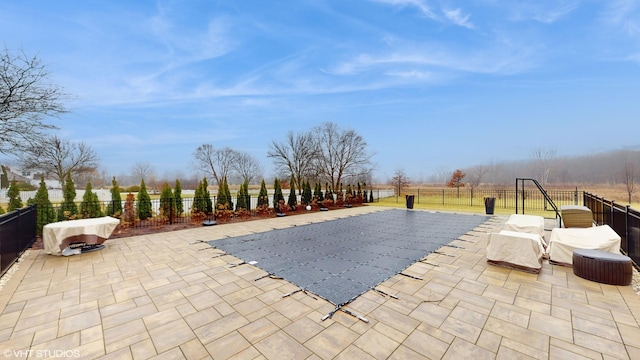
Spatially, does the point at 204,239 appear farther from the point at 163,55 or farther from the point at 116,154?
the point at 116,154

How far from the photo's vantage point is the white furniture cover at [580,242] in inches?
151

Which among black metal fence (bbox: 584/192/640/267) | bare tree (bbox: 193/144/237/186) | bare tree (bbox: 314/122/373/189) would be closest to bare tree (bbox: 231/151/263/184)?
bare tree (bbox: 193/144/237/186)

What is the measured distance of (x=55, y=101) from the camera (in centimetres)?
692

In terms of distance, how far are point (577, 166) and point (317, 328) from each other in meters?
50.0

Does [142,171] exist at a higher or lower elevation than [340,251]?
higher

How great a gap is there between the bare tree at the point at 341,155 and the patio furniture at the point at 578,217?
15.4 metres

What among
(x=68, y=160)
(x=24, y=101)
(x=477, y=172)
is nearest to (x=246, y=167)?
(x=68, y=160)

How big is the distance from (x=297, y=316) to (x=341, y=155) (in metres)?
19.0

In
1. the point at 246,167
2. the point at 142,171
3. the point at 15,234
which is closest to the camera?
the point at 15,234

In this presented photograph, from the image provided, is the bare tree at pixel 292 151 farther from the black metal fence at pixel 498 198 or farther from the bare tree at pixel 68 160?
the bare tree at pixel 68 160

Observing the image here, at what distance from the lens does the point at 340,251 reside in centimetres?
524

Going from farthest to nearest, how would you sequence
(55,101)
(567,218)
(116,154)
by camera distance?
(116,154), (55,101), (567,218)

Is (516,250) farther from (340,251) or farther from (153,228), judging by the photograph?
(153,228)

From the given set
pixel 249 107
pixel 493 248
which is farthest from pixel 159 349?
→ pixel 249 107
